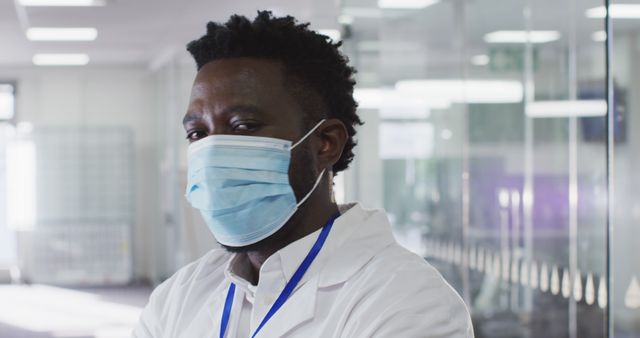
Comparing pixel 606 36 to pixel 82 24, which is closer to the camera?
pixel 606 36

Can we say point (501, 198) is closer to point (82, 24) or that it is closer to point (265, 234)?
point (265, 234)

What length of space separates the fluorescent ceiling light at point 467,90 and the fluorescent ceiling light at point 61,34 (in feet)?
13.5

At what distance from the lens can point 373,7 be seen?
15.8ft

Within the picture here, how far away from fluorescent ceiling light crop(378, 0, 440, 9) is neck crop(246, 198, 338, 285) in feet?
11.3

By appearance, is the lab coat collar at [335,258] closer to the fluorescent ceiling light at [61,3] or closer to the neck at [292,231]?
the neck at [292,231]

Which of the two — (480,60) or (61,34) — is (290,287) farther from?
(61,34)

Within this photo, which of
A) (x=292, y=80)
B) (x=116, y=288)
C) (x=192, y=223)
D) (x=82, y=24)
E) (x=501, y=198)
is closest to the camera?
(x=292, y=80)

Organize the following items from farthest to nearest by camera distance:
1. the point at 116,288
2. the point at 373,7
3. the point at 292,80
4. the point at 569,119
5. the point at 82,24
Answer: the point at 116,288 → the point at 82,24 → the point at 373,7 → the point at 569,119 → the point at 292,80

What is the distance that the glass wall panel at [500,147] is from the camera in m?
3.29

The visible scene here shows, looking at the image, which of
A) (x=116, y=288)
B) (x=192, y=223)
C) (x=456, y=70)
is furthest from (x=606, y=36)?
(x=116, y=288)

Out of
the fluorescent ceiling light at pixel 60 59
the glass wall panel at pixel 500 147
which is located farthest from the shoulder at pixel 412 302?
the fluorescent ceiling light at pixel 60 59

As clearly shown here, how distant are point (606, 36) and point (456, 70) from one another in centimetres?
193

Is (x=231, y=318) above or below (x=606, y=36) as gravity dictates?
below

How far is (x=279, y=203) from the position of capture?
133 centimetres
